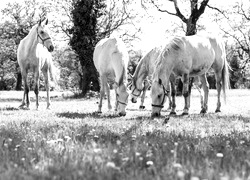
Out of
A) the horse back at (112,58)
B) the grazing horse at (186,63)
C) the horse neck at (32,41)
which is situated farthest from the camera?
the horse neck at (32,41)

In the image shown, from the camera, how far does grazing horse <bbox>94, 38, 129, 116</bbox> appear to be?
1034 cm

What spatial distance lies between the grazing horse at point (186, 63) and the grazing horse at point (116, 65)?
1131mm

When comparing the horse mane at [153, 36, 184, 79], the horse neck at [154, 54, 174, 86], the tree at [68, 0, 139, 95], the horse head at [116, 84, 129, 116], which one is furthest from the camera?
the tree at [68, 0, 139, 95]

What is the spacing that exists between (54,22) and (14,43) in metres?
16.4

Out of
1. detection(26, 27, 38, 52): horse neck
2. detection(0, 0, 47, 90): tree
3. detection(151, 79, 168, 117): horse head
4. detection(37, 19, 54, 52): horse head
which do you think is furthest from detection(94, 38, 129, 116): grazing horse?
detection(0, 0, 47, 90): tree

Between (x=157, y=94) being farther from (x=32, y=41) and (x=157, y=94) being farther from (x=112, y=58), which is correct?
(x=32, y=41)

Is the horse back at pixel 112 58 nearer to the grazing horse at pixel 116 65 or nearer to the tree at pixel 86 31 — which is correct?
the grazing horse at pixel 116 65

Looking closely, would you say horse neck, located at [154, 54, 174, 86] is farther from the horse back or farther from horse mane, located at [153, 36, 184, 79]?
the horse back

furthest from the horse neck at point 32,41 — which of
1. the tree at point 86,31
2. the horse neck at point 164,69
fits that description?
the tree at point 86,31

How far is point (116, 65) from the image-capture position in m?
10.9

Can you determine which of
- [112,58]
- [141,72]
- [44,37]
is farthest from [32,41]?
[141,72]

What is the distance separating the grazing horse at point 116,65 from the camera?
10344 millimetres

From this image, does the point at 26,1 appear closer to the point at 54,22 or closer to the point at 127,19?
the point at 54,22

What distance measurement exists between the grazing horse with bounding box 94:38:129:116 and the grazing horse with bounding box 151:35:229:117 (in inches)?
44.5
